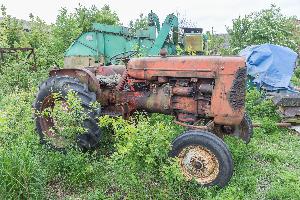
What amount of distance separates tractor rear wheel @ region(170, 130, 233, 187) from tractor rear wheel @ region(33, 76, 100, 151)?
1.23m

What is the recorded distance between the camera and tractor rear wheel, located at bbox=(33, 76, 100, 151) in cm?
502

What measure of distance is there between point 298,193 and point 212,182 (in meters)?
0.95

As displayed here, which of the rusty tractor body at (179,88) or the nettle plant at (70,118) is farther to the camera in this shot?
the rusty tractor body at (179,88)

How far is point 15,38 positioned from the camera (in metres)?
17.1

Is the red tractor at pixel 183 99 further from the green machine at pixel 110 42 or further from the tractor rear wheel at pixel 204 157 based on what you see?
the green machine at pixel 110 42

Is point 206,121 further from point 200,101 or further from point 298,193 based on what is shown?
point 298,193

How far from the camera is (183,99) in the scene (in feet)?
17.2

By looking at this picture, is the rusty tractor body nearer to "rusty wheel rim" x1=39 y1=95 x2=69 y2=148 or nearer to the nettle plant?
"rusty wheel rim" x1=39 y1=95 x2=69 y2=148

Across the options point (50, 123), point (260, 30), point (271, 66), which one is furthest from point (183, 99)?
point (260, 30)

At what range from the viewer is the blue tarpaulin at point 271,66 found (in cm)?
969

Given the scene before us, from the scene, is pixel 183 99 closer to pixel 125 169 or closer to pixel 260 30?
pixel 125 169

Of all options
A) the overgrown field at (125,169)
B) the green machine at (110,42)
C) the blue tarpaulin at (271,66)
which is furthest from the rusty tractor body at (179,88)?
the green machine at (110,42)

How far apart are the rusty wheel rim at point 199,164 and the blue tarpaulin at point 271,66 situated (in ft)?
18.5

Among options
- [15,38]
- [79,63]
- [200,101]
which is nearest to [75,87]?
[200,101]
